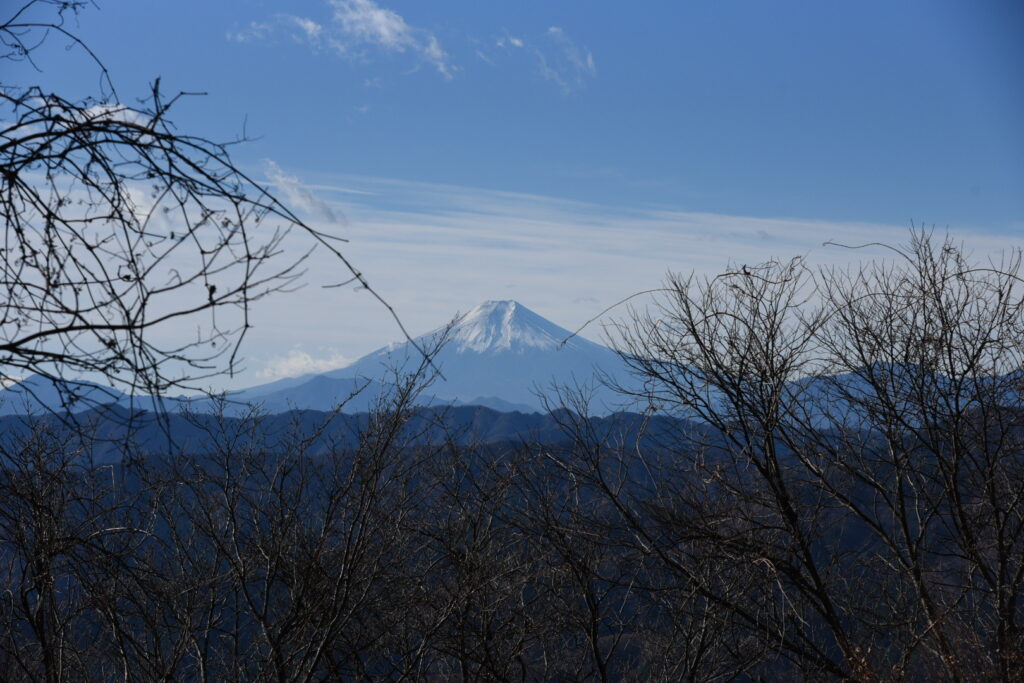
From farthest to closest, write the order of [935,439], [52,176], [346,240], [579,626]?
[579,626], [935,439], [52,176], [346,240]

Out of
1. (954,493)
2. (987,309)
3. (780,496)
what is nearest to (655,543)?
(780,496)

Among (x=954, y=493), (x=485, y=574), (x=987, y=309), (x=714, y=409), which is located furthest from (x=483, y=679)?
(x=987, y=309)

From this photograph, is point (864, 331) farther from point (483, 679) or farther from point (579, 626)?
point (483, 679)

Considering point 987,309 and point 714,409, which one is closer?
point 714,409

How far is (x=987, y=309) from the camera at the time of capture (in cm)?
839

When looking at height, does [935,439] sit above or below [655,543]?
above

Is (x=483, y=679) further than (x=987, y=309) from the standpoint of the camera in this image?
Yes

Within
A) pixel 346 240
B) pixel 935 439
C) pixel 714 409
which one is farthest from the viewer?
pixel 935 439

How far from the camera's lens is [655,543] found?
702 cm

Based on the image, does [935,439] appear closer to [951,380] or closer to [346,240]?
[951,380]

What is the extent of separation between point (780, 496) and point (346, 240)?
5435 mm

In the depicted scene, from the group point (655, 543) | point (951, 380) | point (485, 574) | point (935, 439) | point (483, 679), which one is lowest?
point (483, 679)

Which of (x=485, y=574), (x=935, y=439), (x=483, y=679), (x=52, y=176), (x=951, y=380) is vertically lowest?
(x=483, y=679)

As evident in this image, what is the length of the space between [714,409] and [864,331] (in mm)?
2727
